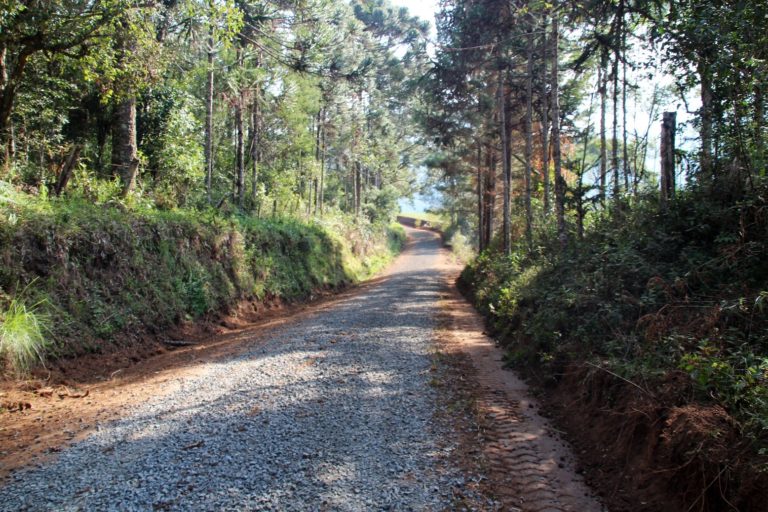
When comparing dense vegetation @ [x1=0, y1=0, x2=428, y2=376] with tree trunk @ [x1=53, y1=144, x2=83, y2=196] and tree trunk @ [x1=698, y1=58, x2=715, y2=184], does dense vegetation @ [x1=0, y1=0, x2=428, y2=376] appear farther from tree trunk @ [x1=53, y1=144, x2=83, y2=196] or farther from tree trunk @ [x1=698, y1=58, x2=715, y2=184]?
tree trunk @ [x1=698, y1=58, x2=715, y2=184]

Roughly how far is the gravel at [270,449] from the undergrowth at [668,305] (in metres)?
1.93

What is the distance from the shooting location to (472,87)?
17.0m

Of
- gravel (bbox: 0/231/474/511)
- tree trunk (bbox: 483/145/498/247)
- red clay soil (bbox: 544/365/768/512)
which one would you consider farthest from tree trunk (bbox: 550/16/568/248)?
tree trunk (bbox: 483/145/498/247)

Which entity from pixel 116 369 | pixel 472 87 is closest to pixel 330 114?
pixel 472 87

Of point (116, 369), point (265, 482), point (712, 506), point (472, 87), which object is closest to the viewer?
point (712, 506)

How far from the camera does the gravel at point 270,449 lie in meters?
3.15

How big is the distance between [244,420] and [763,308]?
4.73m

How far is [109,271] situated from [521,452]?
22.6ft

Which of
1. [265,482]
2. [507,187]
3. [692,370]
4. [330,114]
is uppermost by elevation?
[330,114]

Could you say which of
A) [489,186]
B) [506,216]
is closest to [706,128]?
[506,216]

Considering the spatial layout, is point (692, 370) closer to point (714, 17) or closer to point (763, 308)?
point (763, 308)

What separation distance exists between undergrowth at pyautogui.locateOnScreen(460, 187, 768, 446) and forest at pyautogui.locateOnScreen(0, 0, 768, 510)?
3 cm

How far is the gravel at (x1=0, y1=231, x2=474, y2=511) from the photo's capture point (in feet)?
10.3

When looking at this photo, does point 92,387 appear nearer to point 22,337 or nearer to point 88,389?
point 88,389
